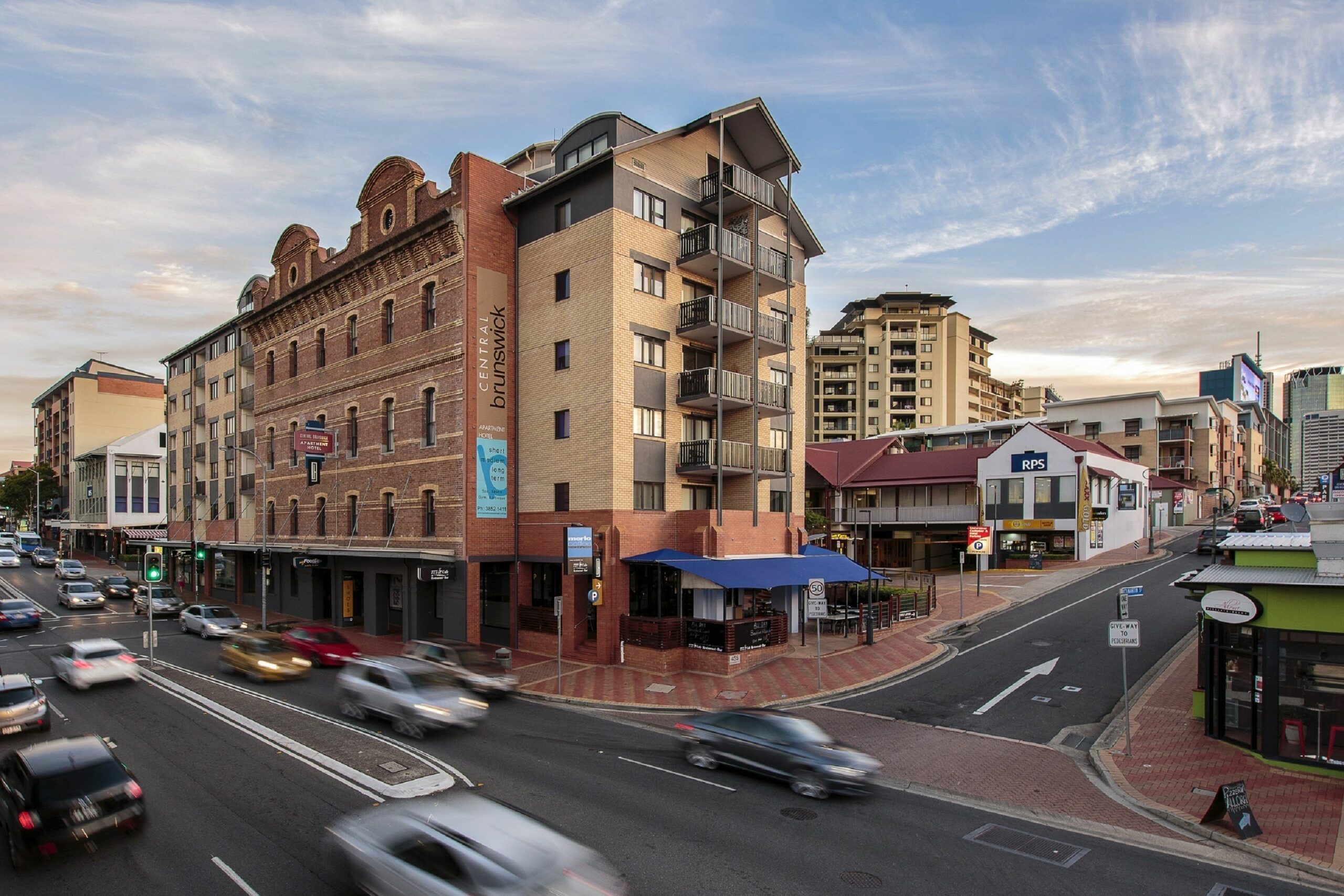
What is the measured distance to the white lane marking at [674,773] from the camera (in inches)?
557

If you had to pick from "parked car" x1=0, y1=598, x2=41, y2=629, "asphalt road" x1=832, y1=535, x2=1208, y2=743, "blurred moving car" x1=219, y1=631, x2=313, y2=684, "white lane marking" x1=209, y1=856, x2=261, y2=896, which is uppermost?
"white lane marking" x1=209, y1=856, x2=261, y2=896

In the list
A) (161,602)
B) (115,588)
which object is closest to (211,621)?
(161,602)

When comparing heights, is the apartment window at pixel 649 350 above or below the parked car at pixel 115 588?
above

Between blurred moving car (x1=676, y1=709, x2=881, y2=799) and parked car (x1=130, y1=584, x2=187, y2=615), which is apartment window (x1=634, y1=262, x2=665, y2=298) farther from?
parked car (x1=130, y1=584, x2=187, y2=615)

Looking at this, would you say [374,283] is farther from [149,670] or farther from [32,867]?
[32,867]

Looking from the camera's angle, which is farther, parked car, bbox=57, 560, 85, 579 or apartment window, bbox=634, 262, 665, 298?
parked car, bbox=57, 560, 85, 579

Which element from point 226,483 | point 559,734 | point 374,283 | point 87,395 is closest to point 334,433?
point 374,283

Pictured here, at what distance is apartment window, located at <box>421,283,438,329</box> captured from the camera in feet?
101

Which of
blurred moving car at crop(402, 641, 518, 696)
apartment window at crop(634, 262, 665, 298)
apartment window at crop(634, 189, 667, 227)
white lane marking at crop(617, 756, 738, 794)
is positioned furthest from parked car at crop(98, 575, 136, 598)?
white lane marking at crop(617, 756, 738, 794)

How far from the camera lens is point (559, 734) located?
699 inches

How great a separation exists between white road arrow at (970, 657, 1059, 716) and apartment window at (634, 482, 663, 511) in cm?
1315

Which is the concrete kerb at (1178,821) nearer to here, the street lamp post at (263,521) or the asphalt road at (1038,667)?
the asphalt road at (1038,667)

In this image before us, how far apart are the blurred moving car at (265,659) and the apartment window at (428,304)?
1360 cm

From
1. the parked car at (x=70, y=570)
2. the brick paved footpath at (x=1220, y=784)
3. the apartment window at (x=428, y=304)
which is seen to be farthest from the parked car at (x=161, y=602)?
the brick paved footpath at (x=1220, y=784)
